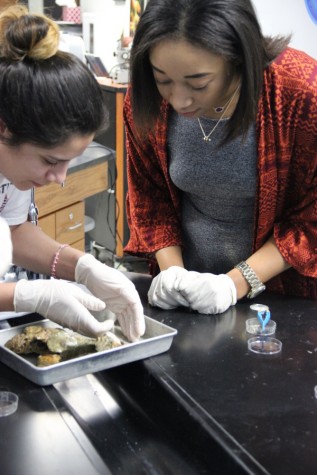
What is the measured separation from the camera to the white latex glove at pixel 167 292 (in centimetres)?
157

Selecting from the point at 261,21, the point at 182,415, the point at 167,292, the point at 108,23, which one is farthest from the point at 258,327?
the point at 108,23

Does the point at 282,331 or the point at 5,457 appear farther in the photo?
the point at 282,331

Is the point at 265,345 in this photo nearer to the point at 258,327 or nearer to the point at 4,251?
the point at 258,327

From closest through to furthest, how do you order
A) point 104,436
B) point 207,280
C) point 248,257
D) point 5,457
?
point 5,457, point 104,436, point 207,280, point 248,257

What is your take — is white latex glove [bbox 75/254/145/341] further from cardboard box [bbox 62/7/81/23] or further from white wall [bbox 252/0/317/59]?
cardboard box [bbox 62/7/81/23]

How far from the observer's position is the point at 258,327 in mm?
1466

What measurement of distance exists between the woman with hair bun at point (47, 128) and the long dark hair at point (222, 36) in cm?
23

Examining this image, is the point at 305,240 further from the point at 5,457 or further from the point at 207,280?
the point at 5,457

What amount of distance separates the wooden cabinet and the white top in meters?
1.16

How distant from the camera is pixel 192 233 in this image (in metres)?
1.85

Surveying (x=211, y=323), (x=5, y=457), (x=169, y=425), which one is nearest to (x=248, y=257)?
(x=211, y=323)

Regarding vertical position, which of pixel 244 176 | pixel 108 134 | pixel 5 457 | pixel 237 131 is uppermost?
pixel 237 131

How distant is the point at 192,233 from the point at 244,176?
0.85 feet

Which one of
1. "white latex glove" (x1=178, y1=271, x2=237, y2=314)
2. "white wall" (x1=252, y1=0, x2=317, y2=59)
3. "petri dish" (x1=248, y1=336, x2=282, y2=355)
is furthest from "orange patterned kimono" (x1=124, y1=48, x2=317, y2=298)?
"white wall" (x1=252, y1=0, x2=317, y2=59)
